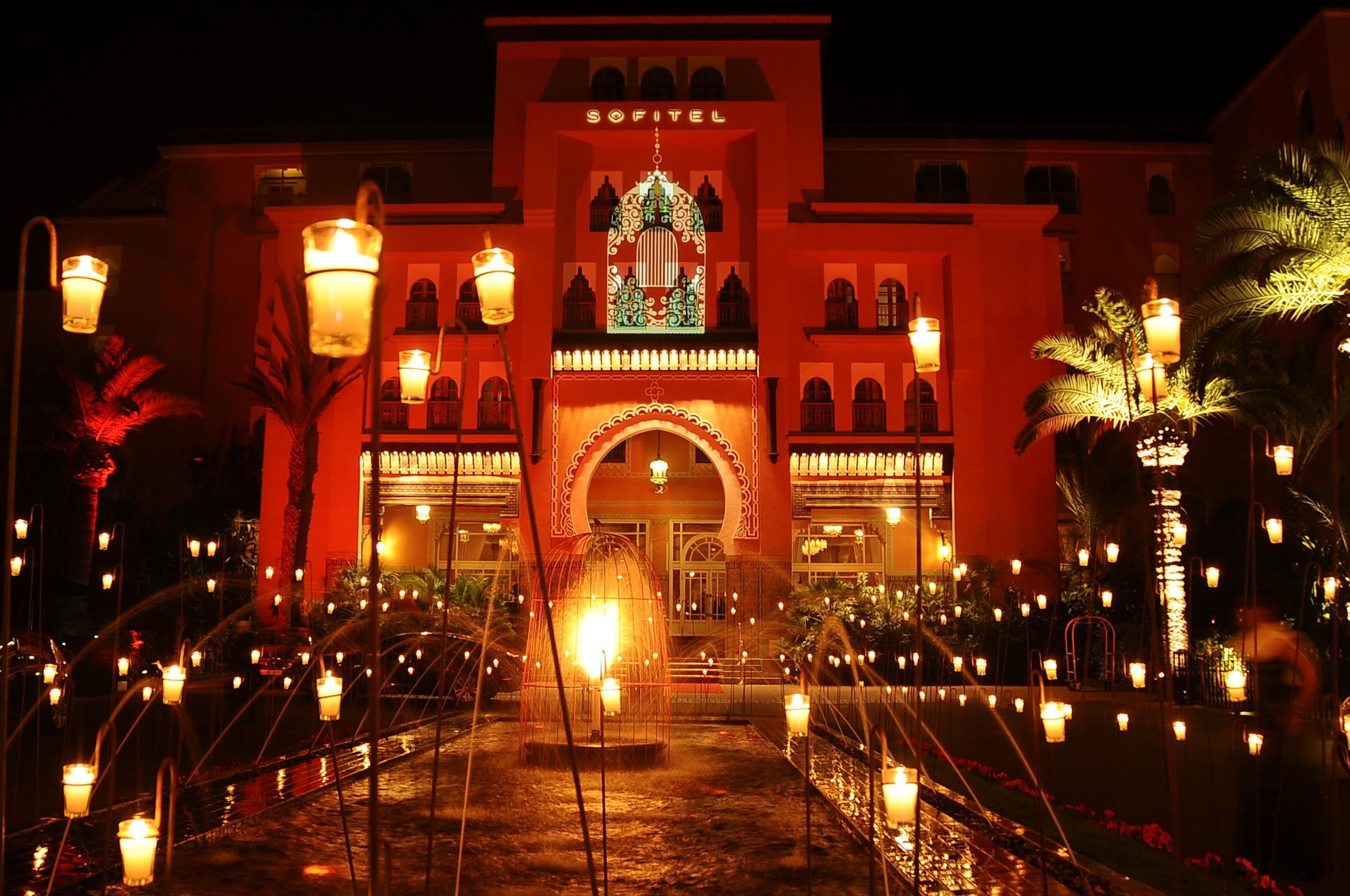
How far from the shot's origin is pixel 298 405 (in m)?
26.7

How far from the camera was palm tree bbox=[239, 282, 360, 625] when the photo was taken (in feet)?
87.1

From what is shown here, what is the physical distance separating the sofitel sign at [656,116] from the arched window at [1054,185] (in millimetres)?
11939

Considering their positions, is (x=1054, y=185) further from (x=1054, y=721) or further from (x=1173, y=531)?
(x=1054, y=721)

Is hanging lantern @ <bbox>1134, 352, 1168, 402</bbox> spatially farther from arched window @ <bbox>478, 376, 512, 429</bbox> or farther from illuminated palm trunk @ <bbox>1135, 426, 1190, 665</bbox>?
arched window @ <bbox>478, 376, 512, 429</bbox>

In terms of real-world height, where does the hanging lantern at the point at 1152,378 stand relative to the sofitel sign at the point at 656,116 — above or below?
below

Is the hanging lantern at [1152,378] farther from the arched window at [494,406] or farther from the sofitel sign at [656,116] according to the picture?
the sofitel sign at [656,116]

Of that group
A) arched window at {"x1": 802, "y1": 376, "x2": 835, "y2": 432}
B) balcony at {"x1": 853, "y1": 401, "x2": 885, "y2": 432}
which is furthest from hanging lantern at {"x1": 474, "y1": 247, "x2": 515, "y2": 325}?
balcony at {"x1": 853, "y1": 401, "x2": 885, "y2": 432}

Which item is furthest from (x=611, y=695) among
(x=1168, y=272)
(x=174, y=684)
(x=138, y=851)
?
(x=1168, y=272)

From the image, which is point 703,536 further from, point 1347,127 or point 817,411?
point 1347,127

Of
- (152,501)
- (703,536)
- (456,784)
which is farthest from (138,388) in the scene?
(456,784)

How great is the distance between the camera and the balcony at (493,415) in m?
28.5

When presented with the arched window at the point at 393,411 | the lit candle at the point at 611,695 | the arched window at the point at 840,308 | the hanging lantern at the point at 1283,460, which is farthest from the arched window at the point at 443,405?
the hanging lantern at the point at 1283,460

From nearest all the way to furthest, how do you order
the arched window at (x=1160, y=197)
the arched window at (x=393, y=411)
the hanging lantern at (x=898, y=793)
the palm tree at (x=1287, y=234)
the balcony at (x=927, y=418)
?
the hanging lantern at (x=898, y=793) < the palm tree at (x=1287, y=234) < the balcony at (x=927, y=418) < the arched window at (x=393, y=411) < the arched window at (x=1160, y=197)

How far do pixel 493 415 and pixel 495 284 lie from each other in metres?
23.5
